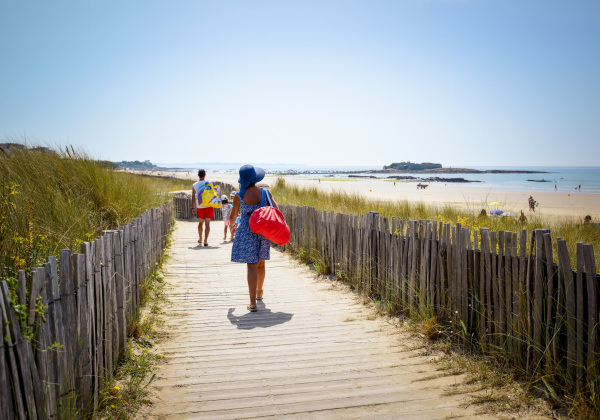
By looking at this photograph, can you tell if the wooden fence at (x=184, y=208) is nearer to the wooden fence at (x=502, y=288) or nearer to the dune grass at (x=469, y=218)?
the dune grass at (x=469, y=218)

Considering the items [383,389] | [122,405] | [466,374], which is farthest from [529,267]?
[122,405]

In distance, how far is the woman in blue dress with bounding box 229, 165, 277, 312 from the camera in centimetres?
514

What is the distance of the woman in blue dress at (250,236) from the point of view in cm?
514

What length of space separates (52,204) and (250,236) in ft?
7.73

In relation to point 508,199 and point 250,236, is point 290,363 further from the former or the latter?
point 508,199

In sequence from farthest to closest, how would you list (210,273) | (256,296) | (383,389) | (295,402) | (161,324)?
1. (210,273)
2. (256,296)
3. (161,324)
4. (383,389)
5. (295,402)

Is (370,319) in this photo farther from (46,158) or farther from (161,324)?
(46,158)

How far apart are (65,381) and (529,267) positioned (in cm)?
342

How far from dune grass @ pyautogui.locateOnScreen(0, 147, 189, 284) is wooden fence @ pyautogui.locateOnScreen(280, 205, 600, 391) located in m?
3.46

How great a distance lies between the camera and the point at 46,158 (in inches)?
249

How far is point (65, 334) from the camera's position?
2.49 metres

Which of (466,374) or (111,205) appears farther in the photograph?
(111,205)

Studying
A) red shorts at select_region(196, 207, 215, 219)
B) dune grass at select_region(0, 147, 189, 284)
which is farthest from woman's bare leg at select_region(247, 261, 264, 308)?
red shorts at select_region(196, 207, 215, 219)

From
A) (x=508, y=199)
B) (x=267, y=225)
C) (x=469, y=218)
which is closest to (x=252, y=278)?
(x=267, y=225)
